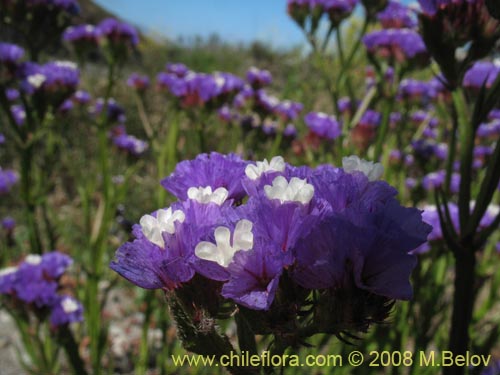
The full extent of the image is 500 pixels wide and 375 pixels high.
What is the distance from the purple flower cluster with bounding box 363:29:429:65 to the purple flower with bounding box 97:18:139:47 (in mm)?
1391

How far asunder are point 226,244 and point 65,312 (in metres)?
1.70

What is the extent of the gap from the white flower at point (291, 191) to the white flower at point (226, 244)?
0.19 feet

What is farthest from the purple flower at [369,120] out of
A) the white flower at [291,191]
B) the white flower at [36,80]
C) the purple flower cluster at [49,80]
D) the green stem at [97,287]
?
the white flower at [291,191]

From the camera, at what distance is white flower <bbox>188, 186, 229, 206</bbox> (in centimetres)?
72

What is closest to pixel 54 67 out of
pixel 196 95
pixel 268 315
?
pixel 196 95

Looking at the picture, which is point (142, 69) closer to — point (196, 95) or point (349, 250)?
point (196, 95)

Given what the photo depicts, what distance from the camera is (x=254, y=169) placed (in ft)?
2.47

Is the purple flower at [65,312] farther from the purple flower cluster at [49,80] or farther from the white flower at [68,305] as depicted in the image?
the purple flower cluster at [49,80]

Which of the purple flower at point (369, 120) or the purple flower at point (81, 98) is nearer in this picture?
the purple flower at point (369, 120)

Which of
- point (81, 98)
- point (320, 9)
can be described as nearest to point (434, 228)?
point (320, 9)

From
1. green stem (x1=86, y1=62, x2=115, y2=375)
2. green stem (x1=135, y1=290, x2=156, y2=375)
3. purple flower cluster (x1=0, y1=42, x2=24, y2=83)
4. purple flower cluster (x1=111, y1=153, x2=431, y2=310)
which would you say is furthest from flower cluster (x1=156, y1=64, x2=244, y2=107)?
purple flower cluster (x1=111, y1=153, x2=431, y2=310)

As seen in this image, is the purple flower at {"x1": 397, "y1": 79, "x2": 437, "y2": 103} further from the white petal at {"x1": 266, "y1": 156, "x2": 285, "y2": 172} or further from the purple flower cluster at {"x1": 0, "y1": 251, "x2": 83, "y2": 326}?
the white petal at {"x1": 266, "y1": 156, "x2": 285, "y2": 172}

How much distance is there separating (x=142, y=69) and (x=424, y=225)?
10404 millimetres

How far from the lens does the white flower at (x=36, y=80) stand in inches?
87.7
